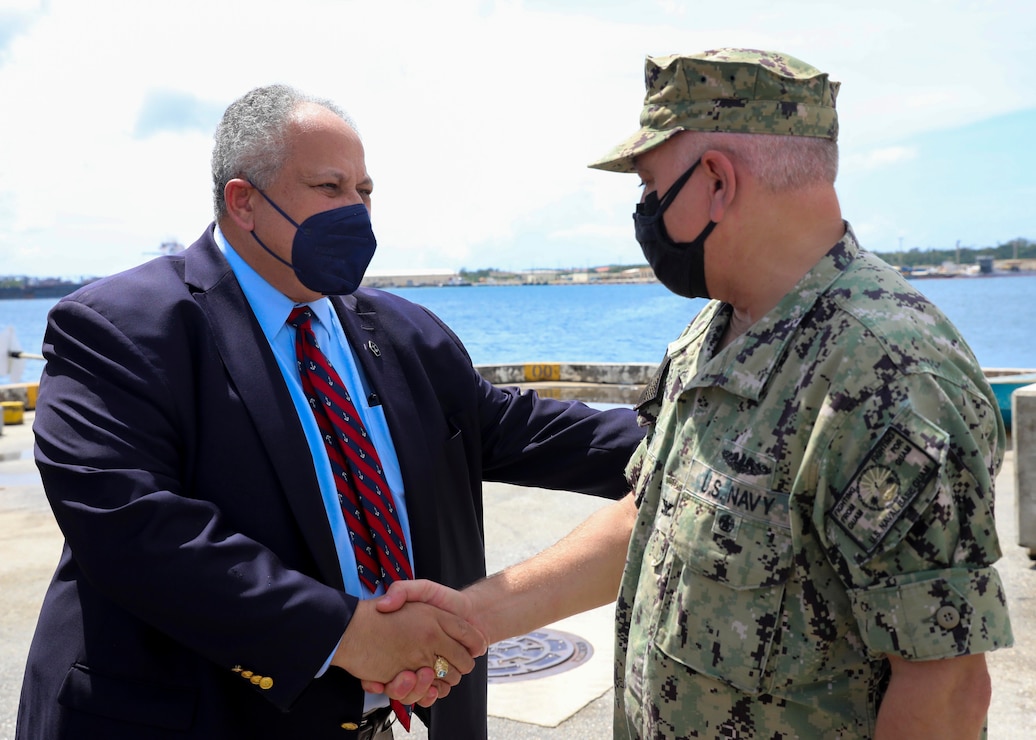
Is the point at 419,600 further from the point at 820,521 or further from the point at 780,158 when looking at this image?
the point at 780,158

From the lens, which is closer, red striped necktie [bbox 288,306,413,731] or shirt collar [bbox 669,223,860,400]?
shirt collar [bbox 669,223,860,400]

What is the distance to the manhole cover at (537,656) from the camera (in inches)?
178

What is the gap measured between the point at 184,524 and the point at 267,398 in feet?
1.28

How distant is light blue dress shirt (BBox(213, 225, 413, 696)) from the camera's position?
8.21 feet

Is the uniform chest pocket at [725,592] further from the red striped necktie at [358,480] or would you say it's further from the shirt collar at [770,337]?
the red striped necktie at [358,480]

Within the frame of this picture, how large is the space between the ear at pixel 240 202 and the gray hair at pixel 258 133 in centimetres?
2

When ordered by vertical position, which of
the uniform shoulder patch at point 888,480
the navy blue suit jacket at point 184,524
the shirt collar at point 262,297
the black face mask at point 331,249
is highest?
the black face mask at point 331,249

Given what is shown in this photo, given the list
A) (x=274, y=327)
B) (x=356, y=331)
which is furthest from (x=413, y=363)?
(x=274, y=327)

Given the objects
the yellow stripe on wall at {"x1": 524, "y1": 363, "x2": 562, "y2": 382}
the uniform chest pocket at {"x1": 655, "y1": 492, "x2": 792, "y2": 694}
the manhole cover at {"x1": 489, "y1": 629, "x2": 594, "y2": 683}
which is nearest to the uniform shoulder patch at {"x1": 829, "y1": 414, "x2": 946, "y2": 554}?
the uniform chest pocket at {"x1": 655, "y1": 492, "x2": 792, "y2": 694}

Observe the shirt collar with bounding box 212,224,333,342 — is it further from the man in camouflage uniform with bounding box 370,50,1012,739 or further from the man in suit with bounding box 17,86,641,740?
the man in camouflage uniform with bounding box 370,50,1012,739

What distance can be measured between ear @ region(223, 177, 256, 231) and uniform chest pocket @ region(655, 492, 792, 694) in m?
1.53

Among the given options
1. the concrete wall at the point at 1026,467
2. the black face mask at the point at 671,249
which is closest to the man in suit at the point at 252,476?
the black face mask at the point at 671,249

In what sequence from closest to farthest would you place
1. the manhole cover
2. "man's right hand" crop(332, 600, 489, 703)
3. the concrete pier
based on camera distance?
"man's right hand" crop(332, 600, 489, 703) → the concrete pier → the manhole cover

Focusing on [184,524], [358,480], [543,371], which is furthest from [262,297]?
[543,371]
